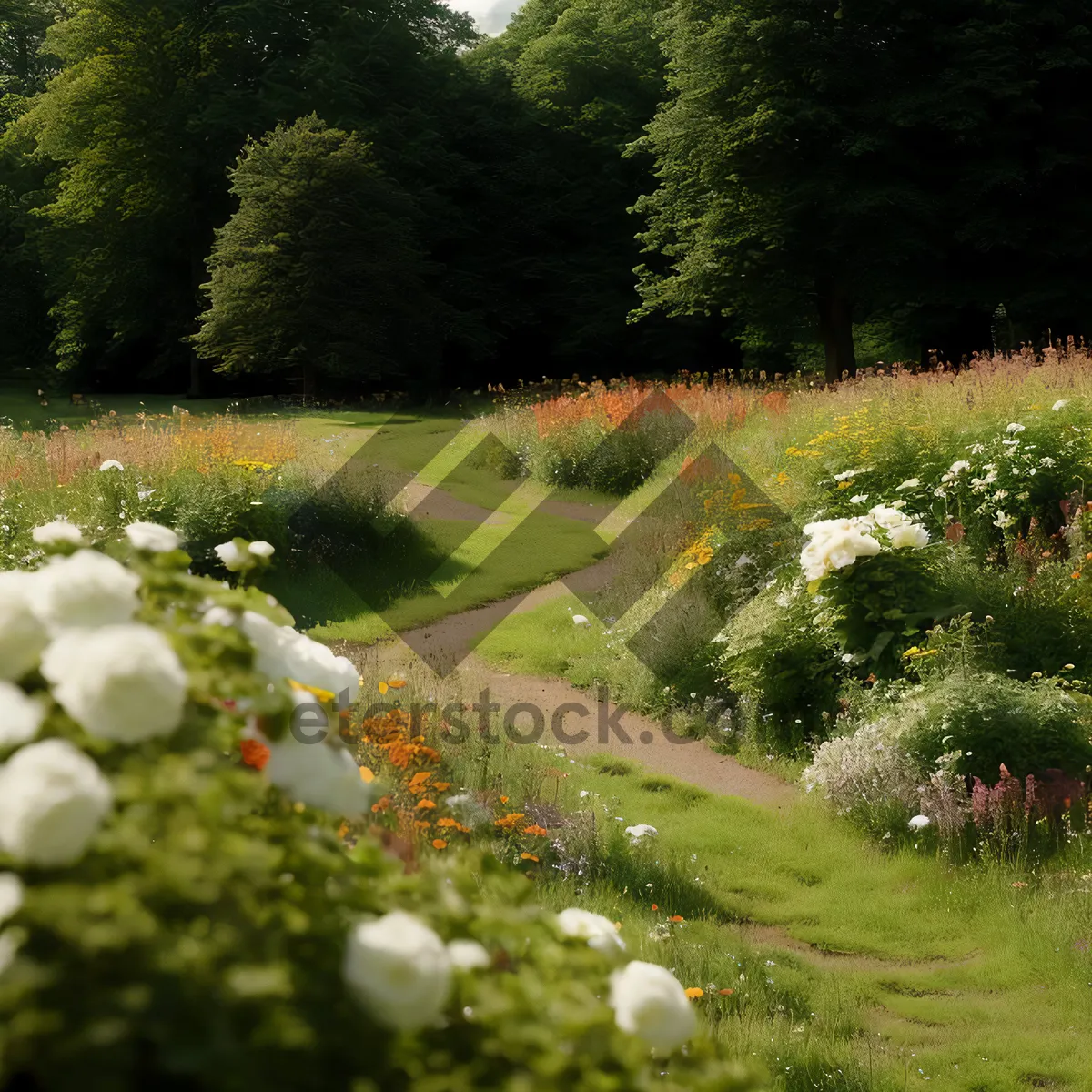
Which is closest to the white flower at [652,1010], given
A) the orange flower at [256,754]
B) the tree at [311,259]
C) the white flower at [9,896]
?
the orange flower at [256,754]

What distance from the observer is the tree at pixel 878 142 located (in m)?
20.5

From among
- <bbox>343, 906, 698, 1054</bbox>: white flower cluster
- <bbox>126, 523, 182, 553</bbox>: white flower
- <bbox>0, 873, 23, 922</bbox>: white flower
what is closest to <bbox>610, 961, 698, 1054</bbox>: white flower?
<bbox>343, 906, 698, 1054</bbox>: white flower cluster

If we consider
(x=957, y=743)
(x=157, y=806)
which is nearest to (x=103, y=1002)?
(x=157, y=806)

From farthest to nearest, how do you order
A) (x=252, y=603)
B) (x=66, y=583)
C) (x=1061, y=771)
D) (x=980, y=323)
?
(x=980, y=323)
(x=1061, y=771)
(x=252, y=603)
(x=66, y=583)

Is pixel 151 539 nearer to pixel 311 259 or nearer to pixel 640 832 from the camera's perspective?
pixel 640 832

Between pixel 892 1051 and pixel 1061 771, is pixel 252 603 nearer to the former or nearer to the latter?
pixel 892 1051

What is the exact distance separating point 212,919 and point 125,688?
268mm

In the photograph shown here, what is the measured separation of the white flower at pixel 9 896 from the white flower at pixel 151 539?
70 centimetres

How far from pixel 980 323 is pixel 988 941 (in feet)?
68.6

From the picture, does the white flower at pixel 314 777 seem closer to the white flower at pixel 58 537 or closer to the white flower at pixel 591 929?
the white flower at pixel 591 929

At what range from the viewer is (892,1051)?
3.72 metres

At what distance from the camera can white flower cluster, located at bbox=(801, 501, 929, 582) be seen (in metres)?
6.38

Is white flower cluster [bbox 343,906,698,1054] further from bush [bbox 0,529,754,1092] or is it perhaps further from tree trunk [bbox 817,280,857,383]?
tree trunk [bbox 817,280,857,383]

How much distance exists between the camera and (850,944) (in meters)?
4.54
